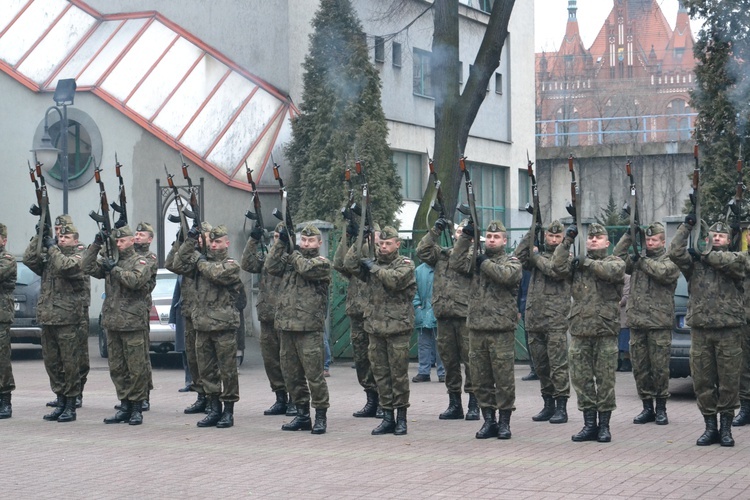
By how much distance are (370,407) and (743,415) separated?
11.9 feet

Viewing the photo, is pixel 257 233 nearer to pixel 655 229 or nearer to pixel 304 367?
pixel 304 367

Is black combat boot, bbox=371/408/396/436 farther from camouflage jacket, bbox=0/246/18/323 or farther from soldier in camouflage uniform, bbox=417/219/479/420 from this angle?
camouflage jacket, bbox=0/246/18/323

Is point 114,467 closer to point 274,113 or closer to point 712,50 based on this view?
point 712,50

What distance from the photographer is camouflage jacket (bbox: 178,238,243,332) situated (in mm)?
11648

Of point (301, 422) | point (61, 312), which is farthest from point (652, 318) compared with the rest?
point (61, 312)

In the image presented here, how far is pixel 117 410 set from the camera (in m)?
12.9

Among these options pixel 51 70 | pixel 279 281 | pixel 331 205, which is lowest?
pixel 279 281

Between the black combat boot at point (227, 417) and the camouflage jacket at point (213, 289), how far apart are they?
29.3 inches

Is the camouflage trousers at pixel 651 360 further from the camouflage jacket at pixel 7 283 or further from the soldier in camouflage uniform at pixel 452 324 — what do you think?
the camouflage jacket at pixel 7 283

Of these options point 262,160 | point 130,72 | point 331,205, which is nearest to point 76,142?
point 130,72

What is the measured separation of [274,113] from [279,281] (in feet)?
41.4

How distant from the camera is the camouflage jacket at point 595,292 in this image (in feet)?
34.7

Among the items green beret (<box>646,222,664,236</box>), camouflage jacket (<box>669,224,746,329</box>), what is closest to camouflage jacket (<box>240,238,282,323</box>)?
green beret (<box>646,222,664,236</box>)

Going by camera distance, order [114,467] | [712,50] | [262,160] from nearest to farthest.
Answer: [114,467], [712,50], [262,160]
